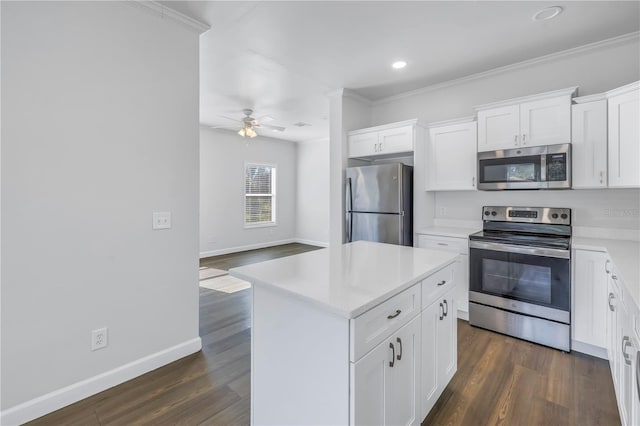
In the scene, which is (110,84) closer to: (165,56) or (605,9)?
(165,56)

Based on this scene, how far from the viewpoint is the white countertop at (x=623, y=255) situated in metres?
1.39

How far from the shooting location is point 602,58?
2820 mm

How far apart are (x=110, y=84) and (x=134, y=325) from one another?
1.68 metres

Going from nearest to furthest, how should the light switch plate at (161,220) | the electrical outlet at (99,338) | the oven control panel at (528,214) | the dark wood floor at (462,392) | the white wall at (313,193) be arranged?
1. the dark wood floor at (462,392)
2. the electrical outlet at (99,338)
3. the light switch plate at (161,220)
4. the oven control panel at (528,214)
5. the white wall at (313,193)

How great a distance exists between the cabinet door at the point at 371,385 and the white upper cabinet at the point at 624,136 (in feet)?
8.40

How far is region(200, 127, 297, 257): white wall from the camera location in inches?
252

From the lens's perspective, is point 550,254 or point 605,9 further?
point 550,254

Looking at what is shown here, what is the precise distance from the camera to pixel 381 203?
11.9 feet

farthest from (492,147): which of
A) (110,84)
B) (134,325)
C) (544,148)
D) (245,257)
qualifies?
(245,257)

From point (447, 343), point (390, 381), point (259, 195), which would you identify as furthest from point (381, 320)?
point (259, 195)

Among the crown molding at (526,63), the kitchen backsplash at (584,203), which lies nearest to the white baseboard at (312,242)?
the crown molding at (526,63)

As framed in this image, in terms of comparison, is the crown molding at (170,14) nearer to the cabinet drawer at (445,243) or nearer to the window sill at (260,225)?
the cabinet drawer at (445,243)

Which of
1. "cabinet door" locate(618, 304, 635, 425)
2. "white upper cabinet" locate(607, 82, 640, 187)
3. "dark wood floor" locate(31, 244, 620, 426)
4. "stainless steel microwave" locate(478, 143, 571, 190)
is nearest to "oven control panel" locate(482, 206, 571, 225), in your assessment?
"stainless steel microwave" locate(478, 143, 571, 190)

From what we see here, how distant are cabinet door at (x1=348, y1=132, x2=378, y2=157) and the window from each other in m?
3.69
